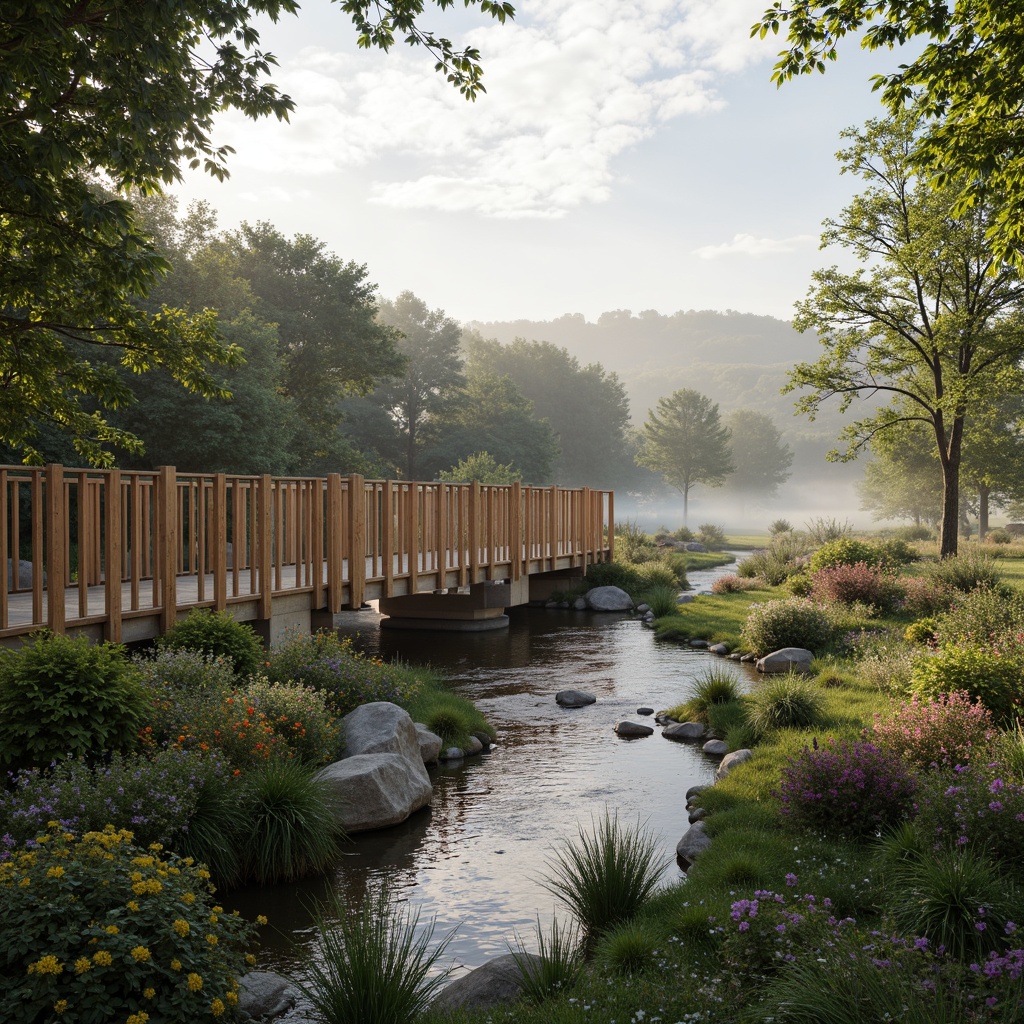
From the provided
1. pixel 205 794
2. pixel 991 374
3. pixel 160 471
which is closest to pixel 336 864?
pixel 205 794

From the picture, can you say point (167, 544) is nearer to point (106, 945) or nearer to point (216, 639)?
point (216, 639)

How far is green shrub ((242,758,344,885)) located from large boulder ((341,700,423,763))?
4.14 feet

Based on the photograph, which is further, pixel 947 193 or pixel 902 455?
pixel 902 455

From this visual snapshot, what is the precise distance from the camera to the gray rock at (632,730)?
1080 centimetres

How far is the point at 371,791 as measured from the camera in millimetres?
7727

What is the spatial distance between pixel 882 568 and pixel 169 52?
1753cm

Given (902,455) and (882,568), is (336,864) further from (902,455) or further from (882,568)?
(902,455)

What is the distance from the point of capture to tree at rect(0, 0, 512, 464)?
23.5 feet

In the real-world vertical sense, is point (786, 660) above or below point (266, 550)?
below

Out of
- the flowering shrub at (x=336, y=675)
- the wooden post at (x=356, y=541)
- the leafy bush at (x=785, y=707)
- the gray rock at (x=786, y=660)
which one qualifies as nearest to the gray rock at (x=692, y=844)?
the leafy bush at (x=785, y=707)

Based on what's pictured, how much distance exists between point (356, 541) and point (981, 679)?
356 inches

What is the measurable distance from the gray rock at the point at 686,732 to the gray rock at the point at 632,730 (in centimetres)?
21

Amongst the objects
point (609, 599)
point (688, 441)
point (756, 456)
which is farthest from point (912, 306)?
point (756, 456)

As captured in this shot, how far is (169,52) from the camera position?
24.4ft
